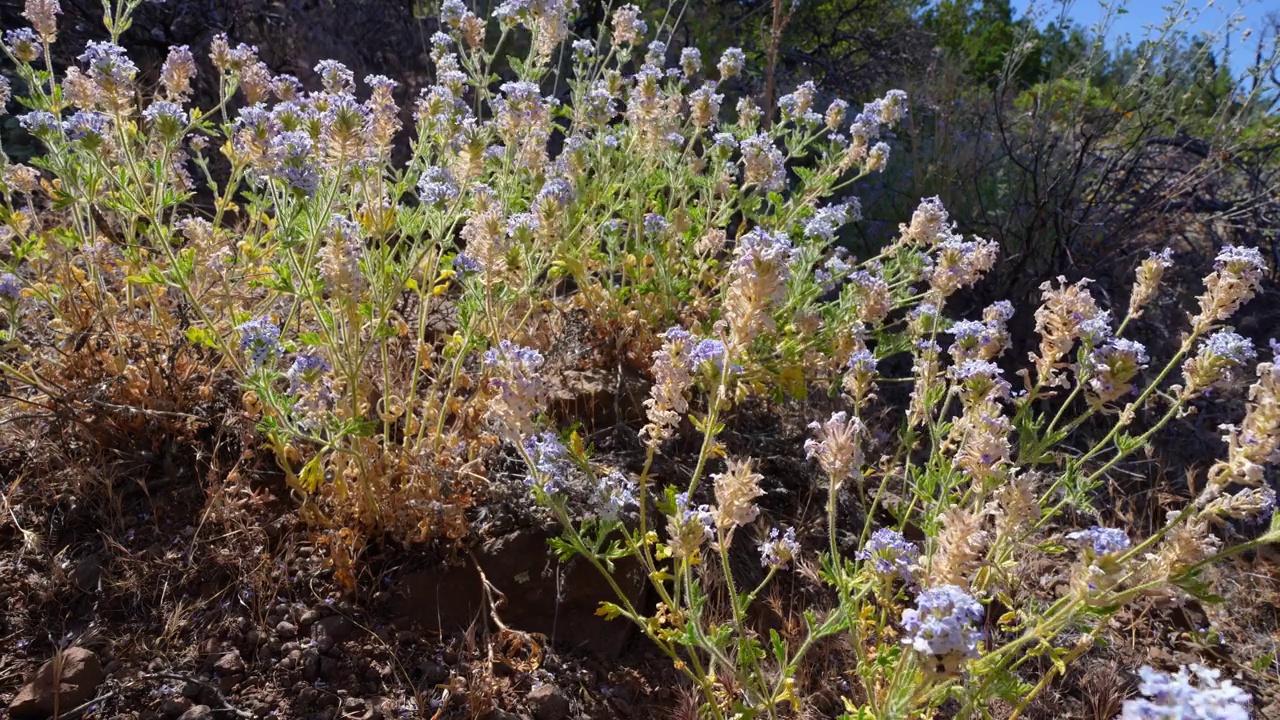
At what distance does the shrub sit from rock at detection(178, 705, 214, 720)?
487 mm

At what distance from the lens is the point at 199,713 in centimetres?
209

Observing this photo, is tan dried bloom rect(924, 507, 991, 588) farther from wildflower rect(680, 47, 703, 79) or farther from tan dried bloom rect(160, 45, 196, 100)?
wildflower rect(680, 47, 703, 79)

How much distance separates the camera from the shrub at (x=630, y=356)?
1.84m

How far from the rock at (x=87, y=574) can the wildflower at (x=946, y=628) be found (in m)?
2.16

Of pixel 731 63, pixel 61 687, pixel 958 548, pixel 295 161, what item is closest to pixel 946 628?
pixel 958 548

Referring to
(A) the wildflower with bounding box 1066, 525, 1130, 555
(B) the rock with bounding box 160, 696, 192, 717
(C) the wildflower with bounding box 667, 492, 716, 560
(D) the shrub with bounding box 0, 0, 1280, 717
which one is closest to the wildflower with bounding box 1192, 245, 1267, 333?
(D) the shrub with bounding box 0, 0, 1280, 717

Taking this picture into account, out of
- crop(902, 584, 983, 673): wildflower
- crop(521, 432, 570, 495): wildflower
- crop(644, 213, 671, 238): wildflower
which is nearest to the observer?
crop(902, 584, 983, 673): wildflower

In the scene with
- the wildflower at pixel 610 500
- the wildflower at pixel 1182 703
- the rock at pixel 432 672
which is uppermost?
the wildflower at pixel 1182 703

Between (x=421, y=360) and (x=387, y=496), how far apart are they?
1.38ft

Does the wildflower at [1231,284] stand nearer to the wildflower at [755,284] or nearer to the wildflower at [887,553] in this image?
the wildflower at [887,553]

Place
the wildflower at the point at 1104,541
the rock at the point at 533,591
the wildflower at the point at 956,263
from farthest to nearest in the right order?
the rock at the point at 533,591 → the wildflower at the point at 956,263 → the wildflower at the point at 1104,541

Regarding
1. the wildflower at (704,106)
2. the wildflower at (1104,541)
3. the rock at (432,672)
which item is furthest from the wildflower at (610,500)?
the wildflower at (704,106)

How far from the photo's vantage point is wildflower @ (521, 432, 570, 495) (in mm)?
1954

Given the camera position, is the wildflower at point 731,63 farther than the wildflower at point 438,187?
Yes
